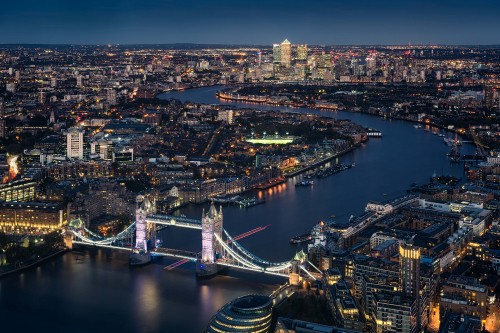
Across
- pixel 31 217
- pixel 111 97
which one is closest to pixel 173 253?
pixel 31 217

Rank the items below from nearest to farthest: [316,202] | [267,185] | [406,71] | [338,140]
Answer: [316,202] → [267,185] → [338,140] → [406,71]

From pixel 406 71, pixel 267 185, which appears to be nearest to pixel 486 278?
pixel 267 185

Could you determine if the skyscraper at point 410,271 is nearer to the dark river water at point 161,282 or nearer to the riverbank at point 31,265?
the dark river water at point 161,282

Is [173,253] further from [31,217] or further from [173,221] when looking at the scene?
[31,217]

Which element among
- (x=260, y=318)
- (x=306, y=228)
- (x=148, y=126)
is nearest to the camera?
(x=260, y=318)

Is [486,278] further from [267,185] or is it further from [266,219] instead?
[267,185]

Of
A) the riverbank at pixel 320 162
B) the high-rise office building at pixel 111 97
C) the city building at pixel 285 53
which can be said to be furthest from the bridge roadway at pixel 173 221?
the city building at pixel 285 53

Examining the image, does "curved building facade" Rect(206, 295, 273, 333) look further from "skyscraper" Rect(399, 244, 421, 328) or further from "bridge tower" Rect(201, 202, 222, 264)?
"bridge tower" Rect(201, 202, 222, 264)
